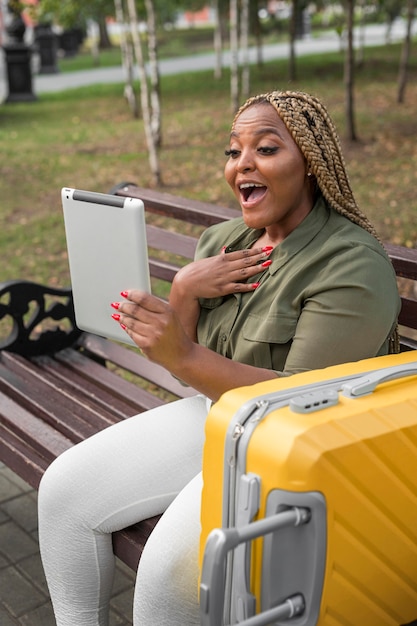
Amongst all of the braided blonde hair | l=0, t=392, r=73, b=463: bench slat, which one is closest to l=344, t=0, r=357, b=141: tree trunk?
l=0, t=392, r=73, b=463: bench slat

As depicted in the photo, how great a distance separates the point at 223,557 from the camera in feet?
5.92

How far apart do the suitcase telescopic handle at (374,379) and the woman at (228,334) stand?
195 mm

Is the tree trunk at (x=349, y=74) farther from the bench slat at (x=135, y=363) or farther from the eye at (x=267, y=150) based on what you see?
the eye at (x=267, y=150)

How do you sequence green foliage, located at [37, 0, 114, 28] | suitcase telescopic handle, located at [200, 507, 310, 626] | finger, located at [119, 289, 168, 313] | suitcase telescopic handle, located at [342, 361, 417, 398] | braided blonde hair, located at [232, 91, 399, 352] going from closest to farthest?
1. suitcase telescopic handle, located at [200, 507, 310, 626]
2. suitcase telescopic handle, located at [342, 361, 417, 398]
3. finger, located at [119, 289, 168, 313]
4. braided blonde hair, located at [232, 91, 399, 352]
5. green foliage, located at [37, 0, 114, 28]

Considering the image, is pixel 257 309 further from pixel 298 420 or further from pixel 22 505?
pixel 22 505

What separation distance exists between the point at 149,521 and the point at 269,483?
81cm

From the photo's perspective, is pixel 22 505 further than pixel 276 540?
Yes

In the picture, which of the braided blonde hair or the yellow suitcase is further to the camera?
the braided blonde hair

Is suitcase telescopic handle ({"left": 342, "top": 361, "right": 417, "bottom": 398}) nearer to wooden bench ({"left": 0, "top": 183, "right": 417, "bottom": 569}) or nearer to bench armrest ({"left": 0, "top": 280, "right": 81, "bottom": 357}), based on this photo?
wooden bench ({"left": 0, "top": 183, "right": 417, "bottom": 569})

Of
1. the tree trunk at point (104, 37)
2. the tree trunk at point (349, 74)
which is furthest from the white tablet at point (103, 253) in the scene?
the tree trunk at point (104, 37)

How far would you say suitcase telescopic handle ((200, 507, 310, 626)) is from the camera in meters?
1.80

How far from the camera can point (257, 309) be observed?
101 inches

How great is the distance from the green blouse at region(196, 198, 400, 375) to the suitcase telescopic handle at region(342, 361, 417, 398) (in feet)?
0.64

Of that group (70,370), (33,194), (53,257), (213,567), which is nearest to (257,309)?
(213,567)
